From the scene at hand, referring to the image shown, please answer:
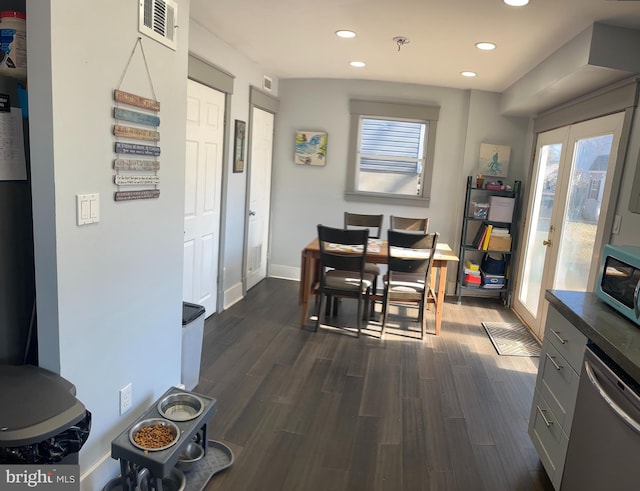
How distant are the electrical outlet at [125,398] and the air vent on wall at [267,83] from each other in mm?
3542

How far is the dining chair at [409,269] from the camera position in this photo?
360 centimetres

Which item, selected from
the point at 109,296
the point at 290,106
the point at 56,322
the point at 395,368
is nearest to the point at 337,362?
the point at 395,368

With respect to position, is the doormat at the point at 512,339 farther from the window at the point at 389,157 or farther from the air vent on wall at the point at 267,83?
the air vent on wall at the point at 267,83

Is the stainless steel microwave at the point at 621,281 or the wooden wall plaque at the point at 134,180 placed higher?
the wooden wall plaque at the point at 134,180

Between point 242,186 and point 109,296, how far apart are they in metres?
2.74

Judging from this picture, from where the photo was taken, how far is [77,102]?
1.52 meters

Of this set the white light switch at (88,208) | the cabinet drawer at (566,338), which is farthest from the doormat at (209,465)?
the cabinet drawer at (566,338)

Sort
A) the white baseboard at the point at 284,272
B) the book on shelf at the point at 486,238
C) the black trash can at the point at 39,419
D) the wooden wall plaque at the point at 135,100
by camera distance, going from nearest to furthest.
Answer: the black trash can at the point at 39,419 → the wooden wall plaque at the point at 135,100 → the book on shelf at the point at 486,238 → the white baseboard at the point at 284,272

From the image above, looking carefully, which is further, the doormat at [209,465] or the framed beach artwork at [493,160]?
the framed beach artwork at [493,160]

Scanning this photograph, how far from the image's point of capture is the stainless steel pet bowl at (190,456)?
201cm

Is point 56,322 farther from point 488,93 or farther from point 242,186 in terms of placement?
point 488,93

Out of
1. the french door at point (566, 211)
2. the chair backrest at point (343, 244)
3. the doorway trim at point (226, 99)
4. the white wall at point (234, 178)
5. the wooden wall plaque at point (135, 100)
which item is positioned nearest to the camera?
the wooden wall plaque at point (135, 100)

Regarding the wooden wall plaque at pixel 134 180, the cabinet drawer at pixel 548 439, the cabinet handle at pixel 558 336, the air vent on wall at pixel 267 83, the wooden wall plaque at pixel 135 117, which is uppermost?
the air vent on wall at pixel 267 83

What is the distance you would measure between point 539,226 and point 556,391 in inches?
105
